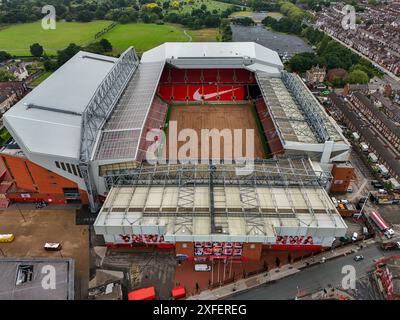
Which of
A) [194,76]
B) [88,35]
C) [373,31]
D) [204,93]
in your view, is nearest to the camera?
[204,93]

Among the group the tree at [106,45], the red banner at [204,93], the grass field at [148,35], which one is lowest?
the grass field at [148,35]

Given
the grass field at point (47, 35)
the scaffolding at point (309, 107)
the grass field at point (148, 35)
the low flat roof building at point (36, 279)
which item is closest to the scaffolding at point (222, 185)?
the scaffolding at point (309, 107)

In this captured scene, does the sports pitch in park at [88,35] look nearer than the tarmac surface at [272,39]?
No

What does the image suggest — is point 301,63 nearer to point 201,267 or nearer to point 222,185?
point 222,185

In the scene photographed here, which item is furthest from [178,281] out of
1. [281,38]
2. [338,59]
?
[281,38]

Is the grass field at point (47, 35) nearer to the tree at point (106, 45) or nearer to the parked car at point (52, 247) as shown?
the tree at point (106, 45)

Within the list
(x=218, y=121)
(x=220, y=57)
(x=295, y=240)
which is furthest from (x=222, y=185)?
(x=220, y=57)
